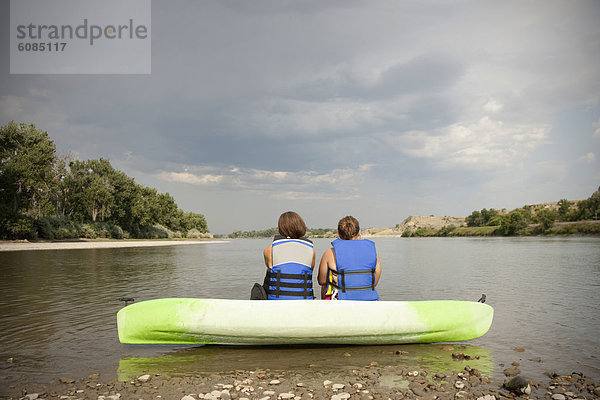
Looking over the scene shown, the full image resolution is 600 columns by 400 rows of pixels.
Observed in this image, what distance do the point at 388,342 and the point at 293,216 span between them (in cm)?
269

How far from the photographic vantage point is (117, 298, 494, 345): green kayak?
20.5 feet

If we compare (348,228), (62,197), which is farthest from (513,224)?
(348,228)

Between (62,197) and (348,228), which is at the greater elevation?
(62,197)

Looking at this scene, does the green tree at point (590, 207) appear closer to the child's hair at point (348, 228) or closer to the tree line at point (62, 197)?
the tree line at point (62, 197)

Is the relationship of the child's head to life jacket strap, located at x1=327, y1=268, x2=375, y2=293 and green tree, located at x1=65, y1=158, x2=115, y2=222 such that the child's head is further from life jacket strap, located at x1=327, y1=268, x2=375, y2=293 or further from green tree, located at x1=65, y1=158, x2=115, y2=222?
green tree, located at x1=65, y1=158, x2=115, y2=222

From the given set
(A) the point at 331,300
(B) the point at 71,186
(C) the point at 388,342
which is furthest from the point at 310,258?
(B) the point at 71,186

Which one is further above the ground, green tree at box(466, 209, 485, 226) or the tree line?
the tree line

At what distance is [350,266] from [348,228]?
65 centimetres

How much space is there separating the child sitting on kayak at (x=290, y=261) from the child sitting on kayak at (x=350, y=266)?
0.33 metres

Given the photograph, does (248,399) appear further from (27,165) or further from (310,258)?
(27,165)

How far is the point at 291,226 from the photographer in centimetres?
663

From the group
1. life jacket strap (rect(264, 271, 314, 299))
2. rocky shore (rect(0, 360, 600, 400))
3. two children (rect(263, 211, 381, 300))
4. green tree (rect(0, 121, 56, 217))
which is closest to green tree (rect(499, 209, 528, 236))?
green tree (rect(0, 121, 56, 217))

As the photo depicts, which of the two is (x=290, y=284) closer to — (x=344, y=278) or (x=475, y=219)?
(x=344, y=278)

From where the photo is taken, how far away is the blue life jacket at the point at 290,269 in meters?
6.59
